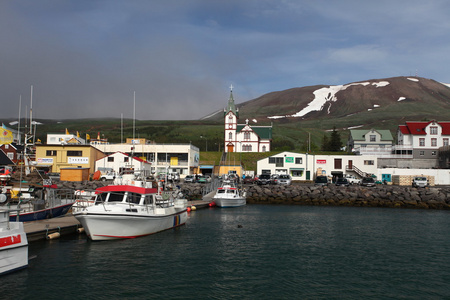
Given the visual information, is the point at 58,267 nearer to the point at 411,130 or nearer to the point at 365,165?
the point at 365,165

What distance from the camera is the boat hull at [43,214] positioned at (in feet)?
93.3

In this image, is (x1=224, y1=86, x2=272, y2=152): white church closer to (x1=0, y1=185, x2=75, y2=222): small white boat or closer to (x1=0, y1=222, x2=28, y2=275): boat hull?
(x1=0, y1=185, x2=75, y2=222): small white boat

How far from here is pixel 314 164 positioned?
259ft

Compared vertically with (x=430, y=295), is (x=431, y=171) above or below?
above

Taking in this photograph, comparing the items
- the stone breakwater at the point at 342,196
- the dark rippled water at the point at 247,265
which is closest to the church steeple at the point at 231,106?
the stone breakwater at the point at 342,196

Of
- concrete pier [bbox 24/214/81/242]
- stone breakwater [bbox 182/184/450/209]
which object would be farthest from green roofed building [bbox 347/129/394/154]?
concrete pier [bbox 24/214/81/242]

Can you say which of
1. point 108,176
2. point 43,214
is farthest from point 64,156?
point 43,214

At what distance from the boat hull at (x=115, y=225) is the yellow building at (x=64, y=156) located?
53.2 meters

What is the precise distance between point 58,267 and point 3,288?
3652 millimetres

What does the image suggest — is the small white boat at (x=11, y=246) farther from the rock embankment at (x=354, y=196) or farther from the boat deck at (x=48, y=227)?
the rock embankment at (x=354, y=196)

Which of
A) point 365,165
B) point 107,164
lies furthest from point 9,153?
point 365,165

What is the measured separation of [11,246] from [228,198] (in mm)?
32802

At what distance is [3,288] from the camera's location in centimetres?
1733

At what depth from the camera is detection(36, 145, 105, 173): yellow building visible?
7756 centimetres
